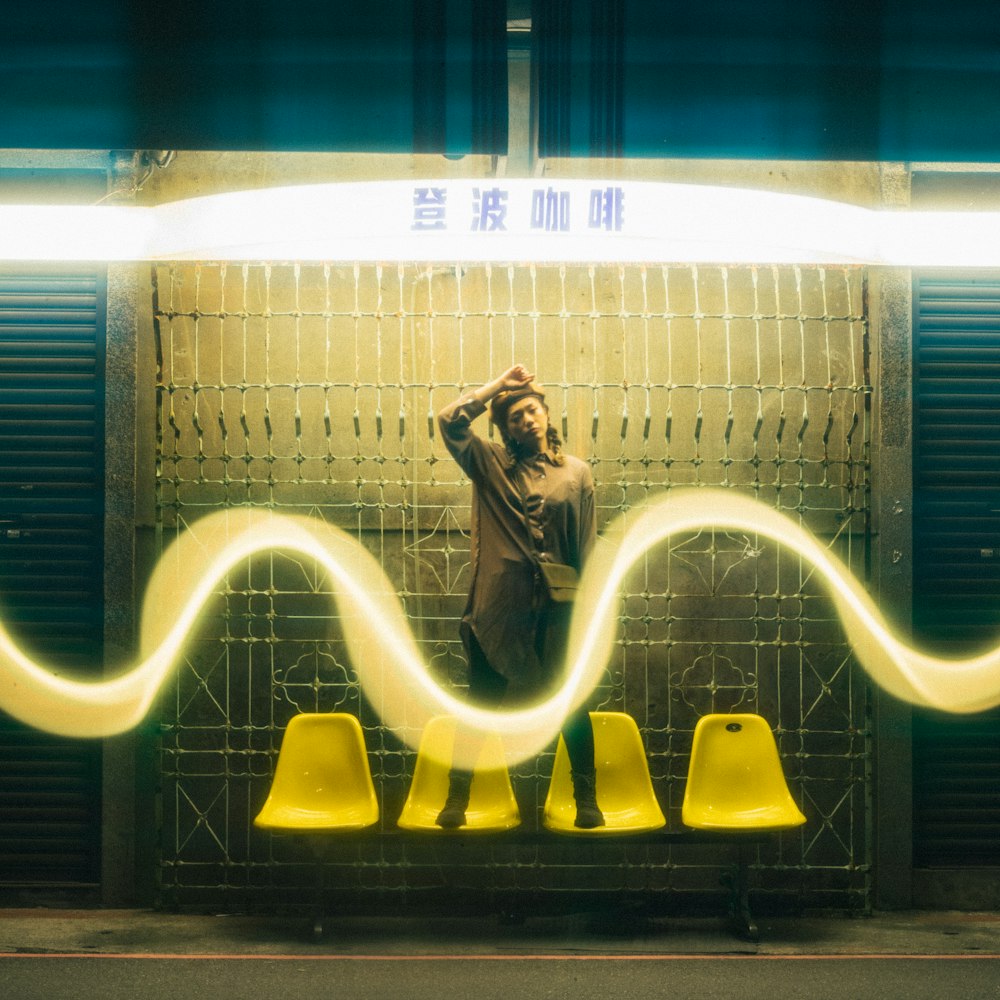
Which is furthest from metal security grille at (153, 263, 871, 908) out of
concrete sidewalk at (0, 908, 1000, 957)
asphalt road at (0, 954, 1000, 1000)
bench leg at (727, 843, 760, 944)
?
asphalt road at (0, 954, 1000, 1000)

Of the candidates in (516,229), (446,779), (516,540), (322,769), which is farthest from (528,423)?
(322,769)

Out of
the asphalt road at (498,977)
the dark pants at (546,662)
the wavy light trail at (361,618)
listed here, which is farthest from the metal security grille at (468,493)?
the asphalt road at (498,977)

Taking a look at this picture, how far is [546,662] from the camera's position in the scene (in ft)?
16.1

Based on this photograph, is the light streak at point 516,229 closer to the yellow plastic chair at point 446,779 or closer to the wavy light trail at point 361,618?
the wavy light trail at point 361,618

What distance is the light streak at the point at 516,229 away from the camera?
167 inches

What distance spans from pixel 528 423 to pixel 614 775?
1541 mm

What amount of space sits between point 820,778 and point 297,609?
238cm

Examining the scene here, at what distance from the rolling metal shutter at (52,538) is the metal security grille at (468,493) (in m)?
0.36

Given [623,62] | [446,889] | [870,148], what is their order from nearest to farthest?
1. [623,62]
2. [870,148]
3. [446,889]

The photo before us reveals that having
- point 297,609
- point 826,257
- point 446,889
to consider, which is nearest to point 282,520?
point 297,609

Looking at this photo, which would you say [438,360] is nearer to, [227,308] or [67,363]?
[227,308]

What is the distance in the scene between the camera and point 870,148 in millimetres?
4555

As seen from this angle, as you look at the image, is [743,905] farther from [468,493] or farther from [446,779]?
[468,493]

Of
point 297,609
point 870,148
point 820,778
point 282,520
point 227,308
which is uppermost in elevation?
point 870,148
